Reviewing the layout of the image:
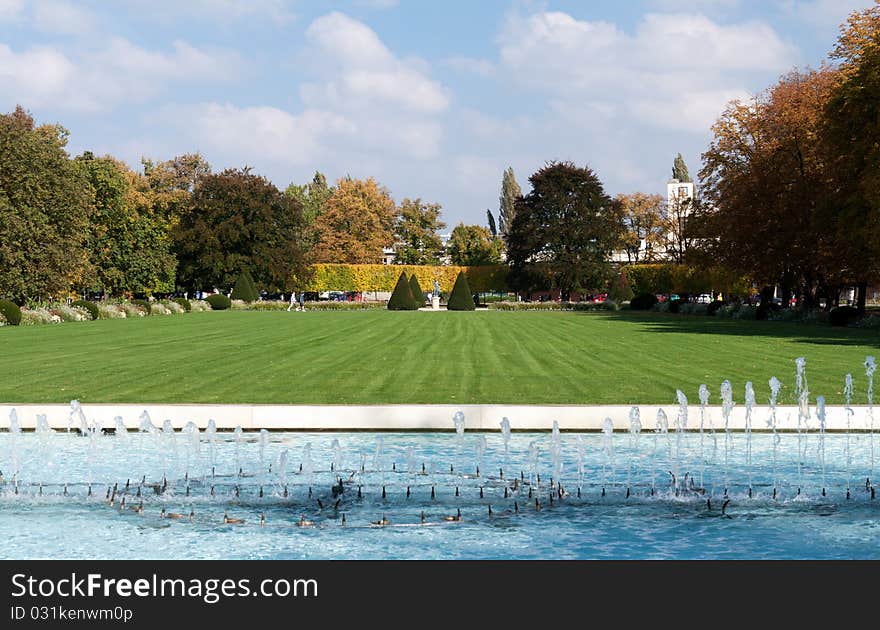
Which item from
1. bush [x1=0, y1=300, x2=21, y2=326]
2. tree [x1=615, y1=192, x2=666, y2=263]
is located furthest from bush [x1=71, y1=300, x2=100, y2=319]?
tree [x1=615, y1=192, x2=666, y2=263]

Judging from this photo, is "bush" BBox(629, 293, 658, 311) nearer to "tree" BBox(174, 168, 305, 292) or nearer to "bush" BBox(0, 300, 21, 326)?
"tree" BBox(174, 168, 305, 292)

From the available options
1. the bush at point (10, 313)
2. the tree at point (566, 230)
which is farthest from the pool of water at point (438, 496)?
the tree at point (566, 230)

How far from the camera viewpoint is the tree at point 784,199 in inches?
1644

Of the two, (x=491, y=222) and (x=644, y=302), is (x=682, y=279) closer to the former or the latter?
(x=644, y=302)

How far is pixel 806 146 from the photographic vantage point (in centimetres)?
4391

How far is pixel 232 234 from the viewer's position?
252 feet

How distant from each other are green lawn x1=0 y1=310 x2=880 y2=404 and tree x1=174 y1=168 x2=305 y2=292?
42118 millimetres

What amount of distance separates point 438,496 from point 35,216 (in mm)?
43199

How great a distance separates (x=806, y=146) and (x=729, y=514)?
129 ft

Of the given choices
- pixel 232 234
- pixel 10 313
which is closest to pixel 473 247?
pixel 232 234

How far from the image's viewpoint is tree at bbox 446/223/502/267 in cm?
10681

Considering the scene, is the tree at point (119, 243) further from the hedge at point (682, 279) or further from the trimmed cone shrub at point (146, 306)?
the hedge at point (682, 279)
